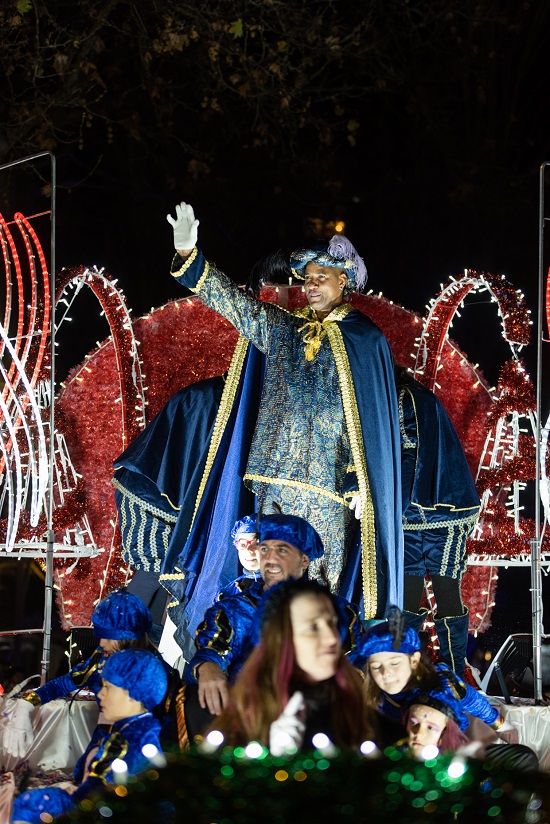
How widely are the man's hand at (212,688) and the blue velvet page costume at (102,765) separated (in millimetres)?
208

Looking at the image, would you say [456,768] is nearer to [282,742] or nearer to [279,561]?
[282,742]

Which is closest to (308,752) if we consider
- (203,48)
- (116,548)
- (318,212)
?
(116,548)

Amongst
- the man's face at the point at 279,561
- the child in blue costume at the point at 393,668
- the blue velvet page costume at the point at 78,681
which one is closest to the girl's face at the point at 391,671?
the child in blue costume at the point at 393,668

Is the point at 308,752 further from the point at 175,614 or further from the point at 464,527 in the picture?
the point at 464,527

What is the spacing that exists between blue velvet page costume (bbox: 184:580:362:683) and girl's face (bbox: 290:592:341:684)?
0.63 m

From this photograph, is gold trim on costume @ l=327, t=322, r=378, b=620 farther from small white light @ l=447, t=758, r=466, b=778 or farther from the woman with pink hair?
small white light @ l=447, t=758, r=466, b=778

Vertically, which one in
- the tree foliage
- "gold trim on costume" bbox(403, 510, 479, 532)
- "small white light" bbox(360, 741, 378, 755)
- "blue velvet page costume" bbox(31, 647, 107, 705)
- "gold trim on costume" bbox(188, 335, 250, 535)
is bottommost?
"small white light" bbox(360, 741, 378, 755)

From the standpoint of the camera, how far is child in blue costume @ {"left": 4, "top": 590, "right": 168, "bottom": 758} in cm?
438

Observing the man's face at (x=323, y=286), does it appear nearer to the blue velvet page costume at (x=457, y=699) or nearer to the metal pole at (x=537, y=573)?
the metal pole at (x=537, y=573)

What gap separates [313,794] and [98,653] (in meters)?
2.17

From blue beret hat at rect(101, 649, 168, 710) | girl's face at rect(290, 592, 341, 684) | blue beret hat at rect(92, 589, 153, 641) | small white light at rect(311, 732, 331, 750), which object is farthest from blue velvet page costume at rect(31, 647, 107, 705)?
small white light at rect(311, 732, 331, 750)

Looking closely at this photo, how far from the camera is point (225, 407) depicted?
17.1ft

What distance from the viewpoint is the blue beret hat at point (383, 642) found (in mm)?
4023

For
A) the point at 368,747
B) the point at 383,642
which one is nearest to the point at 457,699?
the point at 383,642
